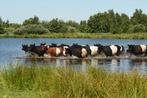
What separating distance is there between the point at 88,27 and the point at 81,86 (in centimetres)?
11609

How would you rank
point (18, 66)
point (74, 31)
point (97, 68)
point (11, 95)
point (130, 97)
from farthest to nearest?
point (74, 31) → point (18, 66) → point (97, 68) → point (11, 95) → point (130, 97)

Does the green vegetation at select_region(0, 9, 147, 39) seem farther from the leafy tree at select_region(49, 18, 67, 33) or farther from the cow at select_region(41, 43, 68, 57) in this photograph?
the cow at select_region(41, 43, 68, 57)

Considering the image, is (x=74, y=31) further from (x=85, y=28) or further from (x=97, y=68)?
(x=97, y=68)

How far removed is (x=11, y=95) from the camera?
13.5m

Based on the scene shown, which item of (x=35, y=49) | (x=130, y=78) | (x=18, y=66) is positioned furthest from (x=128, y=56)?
(x=130, y=78)

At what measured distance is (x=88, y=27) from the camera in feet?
420

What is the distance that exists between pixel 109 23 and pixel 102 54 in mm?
88255

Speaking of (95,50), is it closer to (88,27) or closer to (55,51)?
(55,51)

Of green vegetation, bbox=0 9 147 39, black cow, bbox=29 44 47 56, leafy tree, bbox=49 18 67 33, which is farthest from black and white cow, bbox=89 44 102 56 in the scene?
leafy tree, bbox=49 18 67 33

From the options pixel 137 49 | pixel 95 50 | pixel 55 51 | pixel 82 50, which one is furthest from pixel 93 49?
pixel 137 49

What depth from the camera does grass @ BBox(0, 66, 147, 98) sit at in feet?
39.7

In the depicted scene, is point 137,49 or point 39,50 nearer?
point 39,50

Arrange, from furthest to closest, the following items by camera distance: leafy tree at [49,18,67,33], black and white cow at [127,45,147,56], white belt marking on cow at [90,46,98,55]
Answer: leafy tree at [49,18,67,33], black and white cow at [127,45,147,56], white belt marking on cow at [90,46,98,55]

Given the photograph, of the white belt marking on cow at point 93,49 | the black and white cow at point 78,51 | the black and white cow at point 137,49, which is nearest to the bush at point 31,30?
the black and white cow at point 137,49
